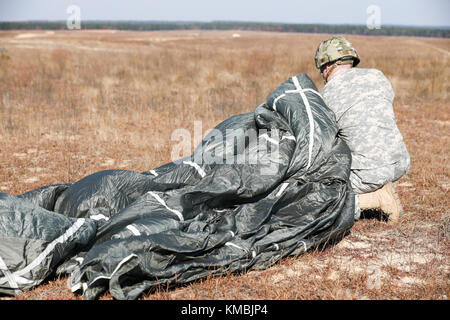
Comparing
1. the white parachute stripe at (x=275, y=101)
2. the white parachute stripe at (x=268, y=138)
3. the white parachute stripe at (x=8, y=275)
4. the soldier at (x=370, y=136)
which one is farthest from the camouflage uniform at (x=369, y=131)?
the white parachute stripe at (x=8, y=275)

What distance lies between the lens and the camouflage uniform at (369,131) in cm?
401

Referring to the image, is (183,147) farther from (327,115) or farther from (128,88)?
(128,88)

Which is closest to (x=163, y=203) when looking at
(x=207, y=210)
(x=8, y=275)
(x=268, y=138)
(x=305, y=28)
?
(x=207, y=210)

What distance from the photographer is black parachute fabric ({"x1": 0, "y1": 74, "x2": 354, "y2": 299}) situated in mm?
2904

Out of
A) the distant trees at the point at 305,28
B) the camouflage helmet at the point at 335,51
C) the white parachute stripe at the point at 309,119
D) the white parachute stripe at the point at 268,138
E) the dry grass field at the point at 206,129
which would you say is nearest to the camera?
the dry grass field at the point at 206,129

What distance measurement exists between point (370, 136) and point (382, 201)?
59 cm

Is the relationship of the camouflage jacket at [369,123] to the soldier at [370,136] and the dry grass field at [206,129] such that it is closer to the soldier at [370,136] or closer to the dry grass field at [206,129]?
the soldier at [370,136]

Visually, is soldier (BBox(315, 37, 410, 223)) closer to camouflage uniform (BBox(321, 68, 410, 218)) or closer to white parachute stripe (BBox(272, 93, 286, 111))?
camouflage uniform (BBox(321, 68, 410, 218))

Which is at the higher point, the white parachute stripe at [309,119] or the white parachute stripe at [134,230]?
the white parachute stripe at [309,119]

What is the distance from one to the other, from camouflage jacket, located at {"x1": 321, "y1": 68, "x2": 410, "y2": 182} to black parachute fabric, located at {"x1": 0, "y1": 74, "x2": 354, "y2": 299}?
191 mm

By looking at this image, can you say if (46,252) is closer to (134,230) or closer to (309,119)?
(134,230)

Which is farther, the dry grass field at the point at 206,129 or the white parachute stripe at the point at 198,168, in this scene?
the white parachute stripe at the point at 198,168

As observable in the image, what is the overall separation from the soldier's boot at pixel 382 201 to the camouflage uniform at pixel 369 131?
A: 6 centimetres
